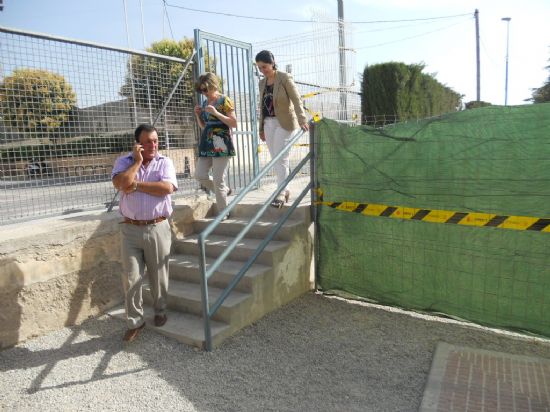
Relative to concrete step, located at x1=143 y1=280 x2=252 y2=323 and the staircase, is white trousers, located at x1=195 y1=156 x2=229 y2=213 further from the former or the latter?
concrete step, located at x1=143 y1=280 x2=252 y2=323

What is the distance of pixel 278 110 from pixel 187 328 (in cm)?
246

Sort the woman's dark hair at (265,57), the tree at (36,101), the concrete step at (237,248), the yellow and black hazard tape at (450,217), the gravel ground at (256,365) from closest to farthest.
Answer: the gravel ground at (256,365)
the yellow and black hazard tape at (450,217)
the tree at (36,101)
the concrete step at (237,248)
the woman's dark hair at (265,57)

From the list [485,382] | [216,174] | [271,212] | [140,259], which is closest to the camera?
[485,382]

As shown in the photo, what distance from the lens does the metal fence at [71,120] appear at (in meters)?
3.94

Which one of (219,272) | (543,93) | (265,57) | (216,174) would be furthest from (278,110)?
(543,93)

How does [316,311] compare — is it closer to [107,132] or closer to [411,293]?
[411,293]

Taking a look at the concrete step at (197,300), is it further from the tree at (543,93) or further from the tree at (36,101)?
the tree at (543,93)

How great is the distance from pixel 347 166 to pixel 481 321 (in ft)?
5.92

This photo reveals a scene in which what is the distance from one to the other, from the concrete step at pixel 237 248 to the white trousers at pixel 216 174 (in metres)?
0.44

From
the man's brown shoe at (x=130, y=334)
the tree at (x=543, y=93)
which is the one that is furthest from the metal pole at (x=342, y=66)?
the tree at (x=543, y=93)

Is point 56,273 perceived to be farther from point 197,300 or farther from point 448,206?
point 448,206


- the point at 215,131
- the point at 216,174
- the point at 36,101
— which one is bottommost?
the point at 216,174

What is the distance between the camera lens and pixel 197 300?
3.95m

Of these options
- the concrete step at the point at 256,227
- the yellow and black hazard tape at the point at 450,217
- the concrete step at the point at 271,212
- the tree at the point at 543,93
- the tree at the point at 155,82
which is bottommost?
the concrete step at the point at 256,227
